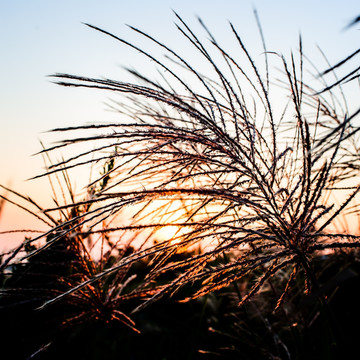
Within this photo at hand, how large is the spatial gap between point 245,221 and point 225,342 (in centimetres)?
276

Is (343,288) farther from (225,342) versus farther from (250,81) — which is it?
(250,81)

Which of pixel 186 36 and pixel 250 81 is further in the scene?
pixel 250 81

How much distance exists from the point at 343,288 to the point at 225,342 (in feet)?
4.82

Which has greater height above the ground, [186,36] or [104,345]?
[186,36]

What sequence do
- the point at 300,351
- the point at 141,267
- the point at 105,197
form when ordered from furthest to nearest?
1. the point at 141,267
2. the point at 300,351
3. the point at 105,197

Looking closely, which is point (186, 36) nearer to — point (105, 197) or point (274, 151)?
point (274, 151)

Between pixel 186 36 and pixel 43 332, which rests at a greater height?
pixel 186 36

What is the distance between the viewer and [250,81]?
945 mm

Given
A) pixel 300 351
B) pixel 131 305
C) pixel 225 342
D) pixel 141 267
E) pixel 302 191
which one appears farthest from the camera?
pixel 141 267

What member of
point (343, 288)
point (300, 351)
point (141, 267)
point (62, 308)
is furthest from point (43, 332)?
point (343, 288)

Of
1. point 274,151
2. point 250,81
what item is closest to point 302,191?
point 274,151

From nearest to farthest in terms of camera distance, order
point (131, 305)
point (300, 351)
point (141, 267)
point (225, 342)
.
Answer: point (300, 351) < point (225, 342) < point (131, 305) < point (141, 267)

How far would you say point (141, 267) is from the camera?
4.24m

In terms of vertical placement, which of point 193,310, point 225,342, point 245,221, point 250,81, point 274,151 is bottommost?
point 225,342
